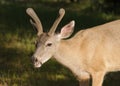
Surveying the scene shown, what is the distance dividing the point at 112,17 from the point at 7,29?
183 inches

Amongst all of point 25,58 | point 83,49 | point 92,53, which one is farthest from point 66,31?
point 25,58

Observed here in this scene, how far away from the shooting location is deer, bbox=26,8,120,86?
340 inches

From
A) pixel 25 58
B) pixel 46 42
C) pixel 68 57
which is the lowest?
pixel 25 58

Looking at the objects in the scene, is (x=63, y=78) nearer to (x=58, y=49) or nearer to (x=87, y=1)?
(x=58, y=49)

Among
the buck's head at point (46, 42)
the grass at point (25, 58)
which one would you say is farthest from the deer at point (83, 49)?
the grass at point (25, 58)

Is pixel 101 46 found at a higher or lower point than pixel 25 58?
higher

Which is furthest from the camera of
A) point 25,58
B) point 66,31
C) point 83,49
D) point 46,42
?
point 25,58

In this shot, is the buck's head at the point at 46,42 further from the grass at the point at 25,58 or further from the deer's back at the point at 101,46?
the grass at the point at 25,58

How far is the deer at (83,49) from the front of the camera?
28.3 feet

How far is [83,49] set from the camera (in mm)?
8906

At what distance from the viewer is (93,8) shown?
2420 cm

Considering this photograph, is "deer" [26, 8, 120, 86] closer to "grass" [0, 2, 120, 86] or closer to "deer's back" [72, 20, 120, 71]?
"deer's back" [72, 20, 120, 71]

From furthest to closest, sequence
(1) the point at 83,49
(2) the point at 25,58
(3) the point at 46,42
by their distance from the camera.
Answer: (2) the point at 25,58, (1) the point at 83,49, (3) the point at 46,42

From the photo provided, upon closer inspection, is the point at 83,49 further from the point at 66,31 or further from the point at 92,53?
the point at 66,31
